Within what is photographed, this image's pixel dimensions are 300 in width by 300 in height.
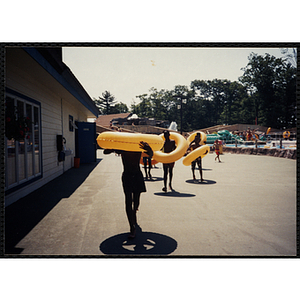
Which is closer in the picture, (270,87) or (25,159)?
(270,87)

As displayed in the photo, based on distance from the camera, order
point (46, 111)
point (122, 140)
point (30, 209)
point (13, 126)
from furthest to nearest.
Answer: point (46, 111), point (30, 209), point (13, 126), point (122, 140)

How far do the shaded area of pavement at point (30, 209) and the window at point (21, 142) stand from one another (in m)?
0.44

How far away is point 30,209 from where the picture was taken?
194 inches

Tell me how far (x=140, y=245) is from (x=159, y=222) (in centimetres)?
102

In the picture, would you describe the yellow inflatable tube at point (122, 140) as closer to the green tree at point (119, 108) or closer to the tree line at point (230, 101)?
the tree line at point (230, 101)

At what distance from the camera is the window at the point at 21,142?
3.49 meters

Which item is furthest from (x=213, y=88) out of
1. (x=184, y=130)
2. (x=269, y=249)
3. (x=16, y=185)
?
(x=16, y=185)

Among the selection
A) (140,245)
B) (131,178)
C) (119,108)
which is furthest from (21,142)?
(140,245)

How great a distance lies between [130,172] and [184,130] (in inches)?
133

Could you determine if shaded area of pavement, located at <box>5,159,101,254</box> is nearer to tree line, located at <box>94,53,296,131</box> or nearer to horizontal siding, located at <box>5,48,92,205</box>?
horizontal siding, located at <box>5,48,92,205</box>

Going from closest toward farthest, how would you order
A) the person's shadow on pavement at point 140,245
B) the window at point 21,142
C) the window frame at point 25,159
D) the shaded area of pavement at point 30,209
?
the person's shadow on pavement at point 140,245, the window at point 21,142, the shaded area of pavement at point 30,209, the window frame at point 25,159

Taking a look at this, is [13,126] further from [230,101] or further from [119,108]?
[230,101]

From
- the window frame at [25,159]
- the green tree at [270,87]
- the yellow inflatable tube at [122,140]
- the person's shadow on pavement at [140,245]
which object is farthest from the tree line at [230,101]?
the person's shadow on pavement at [140,245]

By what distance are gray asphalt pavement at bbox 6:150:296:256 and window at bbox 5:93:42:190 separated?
0.58 metres
